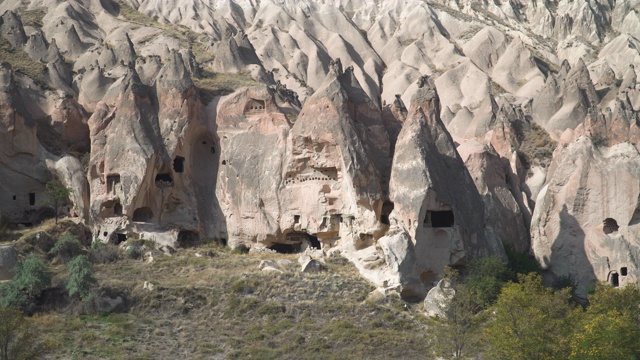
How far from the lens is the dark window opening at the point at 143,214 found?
3982 centimetres

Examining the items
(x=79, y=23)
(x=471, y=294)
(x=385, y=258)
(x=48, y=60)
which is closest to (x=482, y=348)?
(x=471, y=294)

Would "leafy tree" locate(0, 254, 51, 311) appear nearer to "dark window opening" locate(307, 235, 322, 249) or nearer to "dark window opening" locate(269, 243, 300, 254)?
"dark window opening" locate(269, 243, 300, 254)

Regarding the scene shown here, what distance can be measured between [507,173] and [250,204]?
14.7 metres

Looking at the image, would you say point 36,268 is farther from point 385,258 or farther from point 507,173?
point 507,173

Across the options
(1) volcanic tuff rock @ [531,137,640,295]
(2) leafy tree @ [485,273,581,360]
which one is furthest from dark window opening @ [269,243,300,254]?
(2) leafy tree @ [485,273,581,360]

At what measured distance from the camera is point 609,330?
23.2 m

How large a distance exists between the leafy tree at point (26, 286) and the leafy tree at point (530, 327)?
1525 centimetres

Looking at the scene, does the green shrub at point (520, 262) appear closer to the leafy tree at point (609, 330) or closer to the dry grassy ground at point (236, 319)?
the dry grassy ground at point (236, 319)

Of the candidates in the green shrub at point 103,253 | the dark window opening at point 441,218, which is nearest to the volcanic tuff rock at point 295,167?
the dark window opening at point 441,218

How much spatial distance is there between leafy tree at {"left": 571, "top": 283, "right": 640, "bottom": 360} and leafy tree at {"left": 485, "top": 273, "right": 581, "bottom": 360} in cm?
52

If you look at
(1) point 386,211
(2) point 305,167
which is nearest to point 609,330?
(1) point 386,211

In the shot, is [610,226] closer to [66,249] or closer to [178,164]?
[178,164]

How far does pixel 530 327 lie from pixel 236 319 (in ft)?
34.6

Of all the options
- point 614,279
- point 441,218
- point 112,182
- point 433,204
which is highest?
point 112,182
